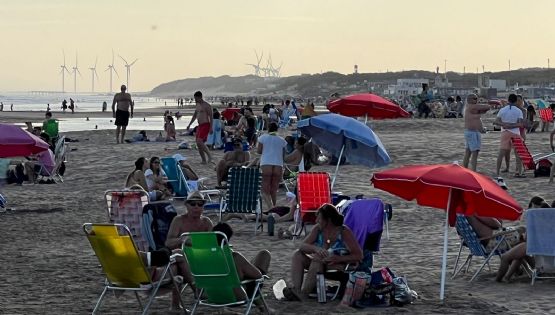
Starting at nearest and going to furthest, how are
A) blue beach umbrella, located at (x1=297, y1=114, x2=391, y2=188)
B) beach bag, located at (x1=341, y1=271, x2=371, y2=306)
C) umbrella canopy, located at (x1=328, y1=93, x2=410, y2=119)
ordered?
beach bag, located at (x1=341, y1=271, x2=371, y2=306)
blue beach umbrella, located at (x1=297, y1=114, x2=391, y2=188)
umbrella canopy, located at (x1=328, y1=93, x2=410, y2=119)

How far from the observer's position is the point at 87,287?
27.5ft

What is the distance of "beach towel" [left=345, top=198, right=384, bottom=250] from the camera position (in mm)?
8148

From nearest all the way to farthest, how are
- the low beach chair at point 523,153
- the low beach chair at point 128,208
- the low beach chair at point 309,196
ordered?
the low beach chair at point 128,208 → the low beach chair at point 309,196 → the low beach chair at point 523,153

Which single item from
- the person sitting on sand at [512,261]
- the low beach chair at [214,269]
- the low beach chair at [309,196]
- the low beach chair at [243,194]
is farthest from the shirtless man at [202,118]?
the low beach chair at [214,269]

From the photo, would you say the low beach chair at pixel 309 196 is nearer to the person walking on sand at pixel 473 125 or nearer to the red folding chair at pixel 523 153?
the person walking on sand at pixel 473 125

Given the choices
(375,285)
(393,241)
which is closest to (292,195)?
(393,241)

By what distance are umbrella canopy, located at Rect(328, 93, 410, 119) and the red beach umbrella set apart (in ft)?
24.8

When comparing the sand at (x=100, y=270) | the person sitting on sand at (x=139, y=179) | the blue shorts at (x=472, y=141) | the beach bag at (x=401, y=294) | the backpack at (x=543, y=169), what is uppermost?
the blue shorts at (x=472, y=141)

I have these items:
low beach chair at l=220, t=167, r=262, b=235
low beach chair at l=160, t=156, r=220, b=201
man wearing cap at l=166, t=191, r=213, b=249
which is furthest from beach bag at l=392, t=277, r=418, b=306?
low beach chair at l=160, t=156, r=220, b=201

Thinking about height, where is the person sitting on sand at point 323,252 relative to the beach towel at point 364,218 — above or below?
below

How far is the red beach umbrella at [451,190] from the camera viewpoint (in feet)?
24.4

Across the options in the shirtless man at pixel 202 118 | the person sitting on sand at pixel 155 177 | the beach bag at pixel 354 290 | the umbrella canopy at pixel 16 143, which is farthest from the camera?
the shirtless man at pixel 202 118

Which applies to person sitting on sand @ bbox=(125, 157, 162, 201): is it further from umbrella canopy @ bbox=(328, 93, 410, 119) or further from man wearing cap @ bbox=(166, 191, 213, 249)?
umbrella canopy @ bbox=(328, 93, 410, 119)

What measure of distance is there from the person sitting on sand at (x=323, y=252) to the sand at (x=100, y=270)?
0.20 meters
